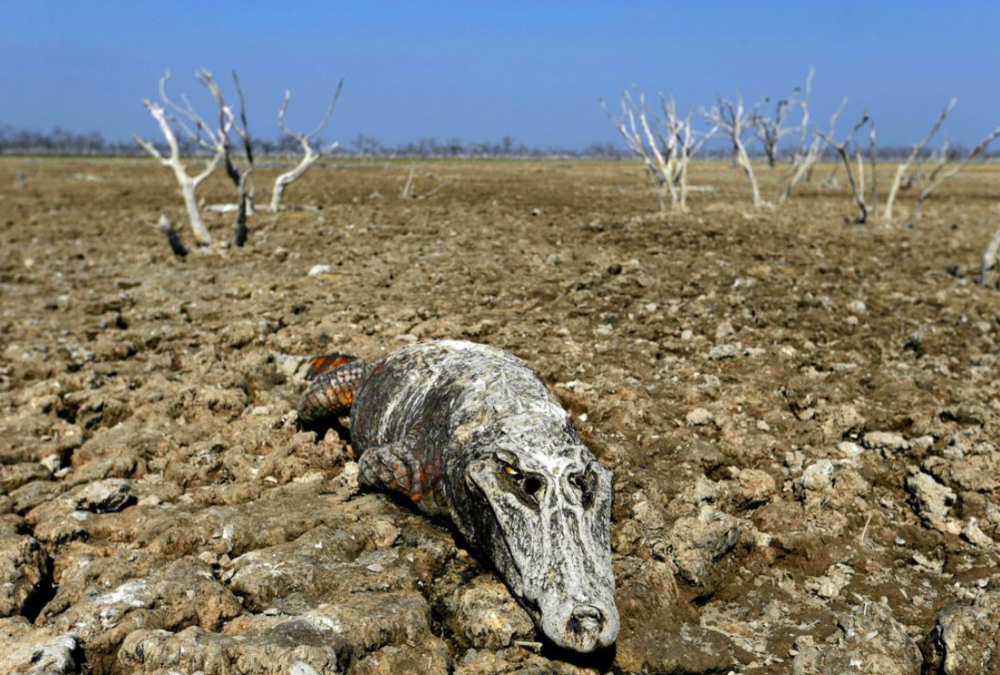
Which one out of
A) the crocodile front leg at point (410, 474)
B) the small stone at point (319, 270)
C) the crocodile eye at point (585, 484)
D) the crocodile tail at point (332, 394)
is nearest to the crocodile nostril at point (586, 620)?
the crocodile eye at point (585, 484)

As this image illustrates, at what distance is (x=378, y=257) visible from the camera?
1229 cm

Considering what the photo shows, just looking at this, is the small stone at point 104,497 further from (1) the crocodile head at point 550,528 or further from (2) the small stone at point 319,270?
(2) the small stone at point 319,270

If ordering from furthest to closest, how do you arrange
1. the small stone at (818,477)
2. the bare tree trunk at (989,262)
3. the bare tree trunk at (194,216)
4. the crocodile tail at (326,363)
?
the bare tree trunk at (194,216) < the bare tree trunk at (989,262) < the crocodile tail at (326,363) < the small stone at (818,477)

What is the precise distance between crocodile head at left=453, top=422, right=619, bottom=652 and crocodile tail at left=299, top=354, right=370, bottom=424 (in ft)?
6.93

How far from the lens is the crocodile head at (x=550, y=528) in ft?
10.5

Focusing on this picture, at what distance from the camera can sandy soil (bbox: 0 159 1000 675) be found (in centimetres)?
340

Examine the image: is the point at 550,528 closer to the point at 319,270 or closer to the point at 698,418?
the point at 698,418

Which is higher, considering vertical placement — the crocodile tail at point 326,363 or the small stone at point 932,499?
the crocodile tail at point 326,363

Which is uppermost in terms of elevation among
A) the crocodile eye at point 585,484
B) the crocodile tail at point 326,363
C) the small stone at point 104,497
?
the crocodile eye at point 585,484

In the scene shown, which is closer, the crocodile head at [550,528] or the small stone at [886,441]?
the crocodile head at [550,528]

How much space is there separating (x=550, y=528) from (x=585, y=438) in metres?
1.86

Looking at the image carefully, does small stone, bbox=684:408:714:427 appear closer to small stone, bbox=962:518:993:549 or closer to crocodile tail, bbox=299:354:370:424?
small stone, bbox=962:518:993:549

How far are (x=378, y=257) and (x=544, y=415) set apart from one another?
8507mm

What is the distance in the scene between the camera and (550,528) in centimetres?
353
